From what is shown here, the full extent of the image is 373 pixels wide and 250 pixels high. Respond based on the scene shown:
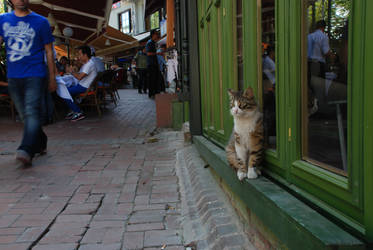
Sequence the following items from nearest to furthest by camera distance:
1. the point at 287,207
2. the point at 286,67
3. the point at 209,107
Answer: the point at 287,207 → the point at 286,67 → the point at 209,107

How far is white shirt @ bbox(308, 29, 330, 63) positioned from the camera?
5.32ft

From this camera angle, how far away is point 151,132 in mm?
6312

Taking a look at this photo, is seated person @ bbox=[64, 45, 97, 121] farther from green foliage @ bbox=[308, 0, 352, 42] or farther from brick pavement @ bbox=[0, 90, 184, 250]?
green foliage @ bbox=[308, 0, 352, 42]

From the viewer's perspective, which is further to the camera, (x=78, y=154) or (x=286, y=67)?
(x=78, y=154)

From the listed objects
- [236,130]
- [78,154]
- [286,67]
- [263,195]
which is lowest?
[78,154]

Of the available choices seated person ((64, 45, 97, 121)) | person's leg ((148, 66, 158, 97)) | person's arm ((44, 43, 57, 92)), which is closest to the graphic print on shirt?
person's arm ((44, 43, 57, 92))

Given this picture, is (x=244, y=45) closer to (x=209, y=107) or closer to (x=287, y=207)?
(x=287, y=207)

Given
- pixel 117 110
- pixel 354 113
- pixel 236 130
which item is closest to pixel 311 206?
pixel 354 113

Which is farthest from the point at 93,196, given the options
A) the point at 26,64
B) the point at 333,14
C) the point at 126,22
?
the point at 126,22

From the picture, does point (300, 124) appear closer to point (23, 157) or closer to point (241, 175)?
point (241, 175)

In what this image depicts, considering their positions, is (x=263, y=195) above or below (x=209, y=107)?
below

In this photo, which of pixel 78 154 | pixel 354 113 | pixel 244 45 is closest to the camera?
pixel 354 113

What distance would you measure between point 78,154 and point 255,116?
3.31m

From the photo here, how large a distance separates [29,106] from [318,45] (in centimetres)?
349
